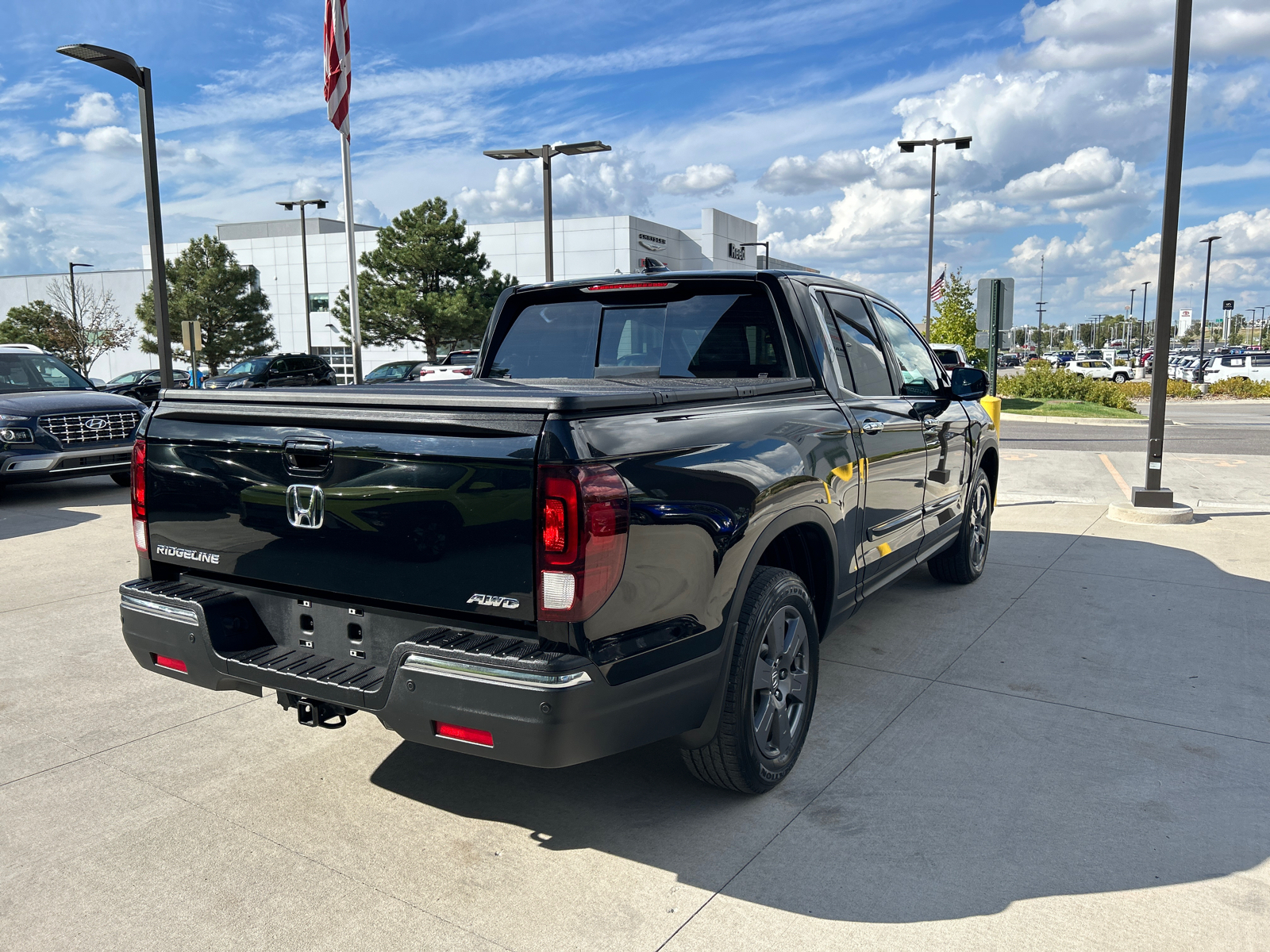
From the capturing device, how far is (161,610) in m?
3.23

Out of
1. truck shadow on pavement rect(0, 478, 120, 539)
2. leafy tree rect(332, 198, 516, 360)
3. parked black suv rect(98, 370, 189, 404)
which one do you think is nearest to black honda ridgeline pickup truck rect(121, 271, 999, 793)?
truck shadow on pavement rect(0, 478, 120, 539)

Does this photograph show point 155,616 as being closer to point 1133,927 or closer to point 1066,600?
point 1133,927

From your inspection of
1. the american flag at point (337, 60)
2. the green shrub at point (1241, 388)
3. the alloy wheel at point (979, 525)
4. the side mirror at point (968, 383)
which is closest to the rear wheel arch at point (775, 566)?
the side mirror at point (968, 383)

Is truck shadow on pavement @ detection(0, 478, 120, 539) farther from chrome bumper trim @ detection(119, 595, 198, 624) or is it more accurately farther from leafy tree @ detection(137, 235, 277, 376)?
leafy tree @ detection(137, 235, 277, 376)

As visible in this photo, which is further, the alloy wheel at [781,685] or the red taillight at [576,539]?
the alloy wheel at [781,685]

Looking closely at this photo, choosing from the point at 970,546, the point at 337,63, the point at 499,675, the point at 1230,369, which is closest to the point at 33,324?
the point at 337,63

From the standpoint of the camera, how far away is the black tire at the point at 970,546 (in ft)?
20.8

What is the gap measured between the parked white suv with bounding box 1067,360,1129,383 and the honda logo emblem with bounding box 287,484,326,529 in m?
46.8

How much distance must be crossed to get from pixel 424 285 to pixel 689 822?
41840 millimetres

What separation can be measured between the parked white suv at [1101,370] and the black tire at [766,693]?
45.5m

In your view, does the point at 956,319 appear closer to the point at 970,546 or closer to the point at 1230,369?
the point at 1230,369

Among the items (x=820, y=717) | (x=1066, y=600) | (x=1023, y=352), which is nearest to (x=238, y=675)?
(x=820, y=717)

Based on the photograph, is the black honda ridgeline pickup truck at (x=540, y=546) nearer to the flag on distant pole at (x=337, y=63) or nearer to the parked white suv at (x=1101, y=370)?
the flag on distant pole at (x=337, y=63)

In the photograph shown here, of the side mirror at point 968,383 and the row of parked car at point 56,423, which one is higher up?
the side mirror at point 968,383
